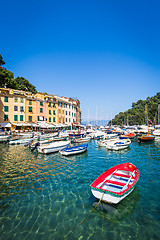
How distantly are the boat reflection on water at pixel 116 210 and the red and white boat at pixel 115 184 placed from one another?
57 centimetres

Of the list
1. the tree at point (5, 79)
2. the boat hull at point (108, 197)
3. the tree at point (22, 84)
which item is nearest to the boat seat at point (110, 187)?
the boat hull at point (108, 197)

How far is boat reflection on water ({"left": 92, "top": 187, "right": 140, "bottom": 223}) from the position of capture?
673 cm

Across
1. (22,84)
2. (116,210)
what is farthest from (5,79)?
(116,210)

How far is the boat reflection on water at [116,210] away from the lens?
673cm

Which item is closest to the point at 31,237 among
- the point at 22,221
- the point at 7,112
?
the point at 22,221

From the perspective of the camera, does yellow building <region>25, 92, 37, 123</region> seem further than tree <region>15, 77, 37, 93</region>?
No

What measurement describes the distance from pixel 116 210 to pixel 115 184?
5.59 ft

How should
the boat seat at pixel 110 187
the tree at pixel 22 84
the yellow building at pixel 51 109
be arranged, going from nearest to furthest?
the boat seat at pixel 110 187, the yellow building at pixel 51 109, the tree at pixel 22 84

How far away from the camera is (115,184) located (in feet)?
28.6

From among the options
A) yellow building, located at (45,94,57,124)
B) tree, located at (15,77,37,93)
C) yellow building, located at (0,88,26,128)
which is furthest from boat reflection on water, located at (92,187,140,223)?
tree, located at (15,77,37,93)

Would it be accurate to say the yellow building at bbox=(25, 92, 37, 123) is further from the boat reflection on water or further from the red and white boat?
the boat reflection on water

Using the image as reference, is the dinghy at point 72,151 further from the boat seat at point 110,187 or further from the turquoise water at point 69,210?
the boat seat at point 110,187

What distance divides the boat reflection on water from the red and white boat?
0.57 metres

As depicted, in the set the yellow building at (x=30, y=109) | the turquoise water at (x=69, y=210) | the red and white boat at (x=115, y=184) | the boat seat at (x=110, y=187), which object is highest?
the yellow building at (x=30, y=109)
